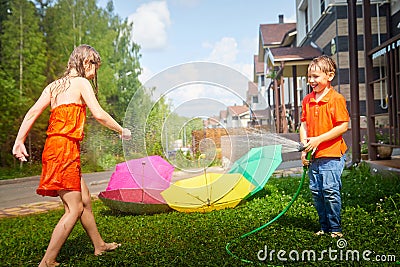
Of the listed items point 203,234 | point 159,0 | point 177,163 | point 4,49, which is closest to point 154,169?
point 177,163

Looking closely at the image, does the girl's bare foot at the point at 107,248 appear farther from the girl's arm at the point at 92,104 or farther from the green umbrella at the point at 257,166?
the green umbrella at the point at 257,166

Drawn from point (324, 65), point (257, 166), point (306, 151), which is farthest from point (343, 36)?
point (306, 151)

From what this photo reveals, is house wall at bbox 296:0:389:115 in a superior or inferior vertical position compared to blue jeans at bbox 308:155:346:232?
superior

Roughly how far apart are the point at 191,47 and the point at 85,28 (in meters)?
4.61

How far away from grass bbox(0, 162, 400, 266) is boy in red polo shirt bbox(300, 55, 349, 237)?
174 millimetres

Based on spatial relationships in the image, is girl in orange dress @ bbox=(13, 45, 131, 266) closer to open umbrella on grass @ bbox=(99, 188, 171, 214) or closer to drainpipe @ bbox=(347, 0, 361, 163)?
open umbrella on grass @ bbox=(99, 188, 171, 214)

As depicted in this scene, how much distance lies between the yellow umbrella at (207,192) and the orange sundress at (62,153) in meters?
1.48

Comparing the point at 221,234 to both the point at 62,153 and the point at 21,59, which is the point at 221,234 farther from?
the point at 21,59

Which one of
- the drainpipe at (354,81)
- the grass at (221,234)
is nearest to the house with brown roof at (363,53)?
the drainpipe at (354,81)

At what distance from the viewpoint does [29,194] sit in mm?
6188

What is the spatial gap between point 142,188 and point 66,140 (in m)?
1.45

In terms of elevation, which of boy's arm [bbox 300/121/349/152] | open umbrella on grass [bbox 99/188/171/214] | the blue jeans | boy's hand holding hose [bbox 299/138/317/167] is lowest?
open umbrella on grass [bbox 99/188/171/214]

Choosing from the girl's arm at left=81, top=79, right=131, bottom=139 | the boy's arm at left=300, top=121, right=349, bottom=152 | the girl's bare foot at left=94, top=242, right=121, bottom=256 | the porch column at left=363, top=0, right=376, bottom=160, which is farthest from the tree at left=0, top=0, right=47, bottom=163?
the boy's arm at left=300, top=121, right=349, bottom=152

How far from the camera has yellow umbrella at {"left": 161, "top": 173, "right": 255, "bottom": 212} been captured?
385cm
